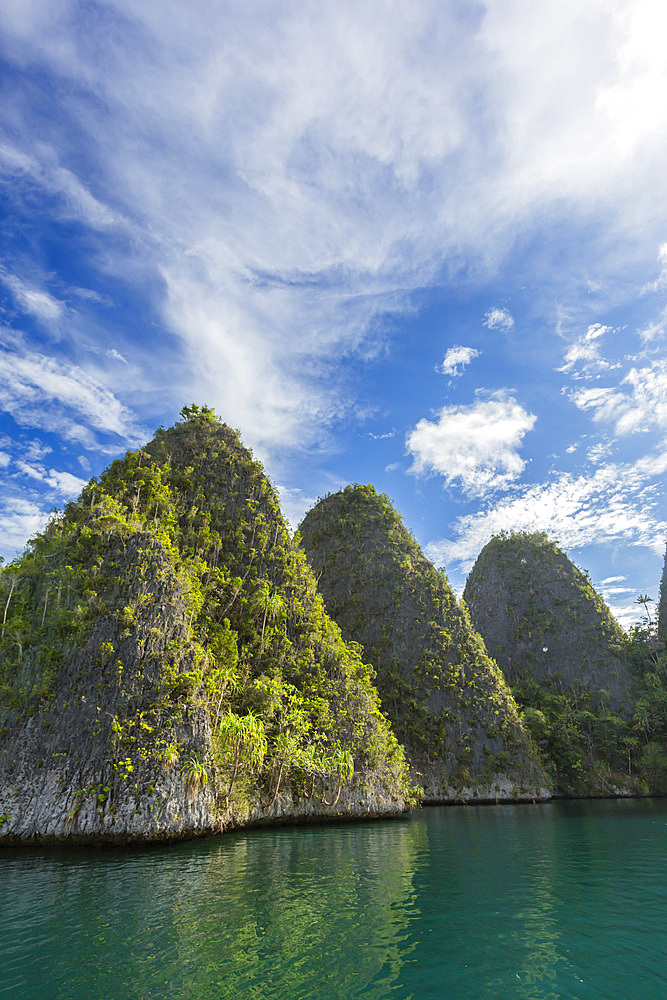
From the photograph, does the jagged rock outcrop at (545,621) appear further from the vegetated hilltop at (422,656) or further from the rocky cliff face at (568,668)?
the vegetated hilltop at (422,656)

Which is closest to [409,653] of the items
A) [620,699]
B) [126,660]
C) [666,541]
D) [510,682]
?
[510,682]

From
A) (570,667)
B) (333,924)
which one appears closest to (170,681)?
(333,924)

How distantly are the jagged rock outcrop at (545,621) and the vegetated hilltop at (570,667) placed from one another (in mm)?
146

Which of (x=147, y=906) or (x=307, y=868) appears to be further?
(x=307, y=868)

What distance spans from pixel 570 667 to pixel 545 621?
26.5 feet

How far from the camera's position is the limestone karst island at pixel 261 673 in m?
24.7

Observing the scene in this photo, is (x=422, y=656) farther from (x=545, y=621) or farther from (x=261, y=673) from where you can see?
(x=545, y=621)

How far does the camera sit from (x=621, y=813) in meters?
40.3

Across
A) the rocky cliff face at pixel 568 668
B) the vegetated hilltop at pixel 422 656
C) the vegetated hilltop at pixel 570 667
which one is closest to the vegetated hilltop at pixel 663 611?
the vegetated hilltop at pixel 570 667

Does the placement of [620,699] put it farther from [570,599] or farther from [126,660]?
[126,660]

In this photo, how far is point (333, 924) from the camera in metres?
11.8

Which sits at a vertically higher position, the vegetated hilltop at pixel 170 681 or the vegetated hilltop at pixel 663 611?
the vegetated hilltop at pixel 663 611

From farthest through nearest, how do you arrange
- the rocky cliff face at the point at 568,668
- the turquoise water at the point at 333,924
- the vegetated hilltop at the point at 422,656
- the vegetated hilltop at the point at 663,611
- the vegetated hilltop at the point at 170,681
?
1. the vegetated hilltop at the point at 663,611
2. the rocky cliff face at the point at 568,668
3. the vegetated hilltop at the point at 422,656
4. the vegetated hilltop at the point at 170,681
5. the turquoise water at the point at 333,924

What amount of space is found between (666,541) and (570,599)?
18.5 m
